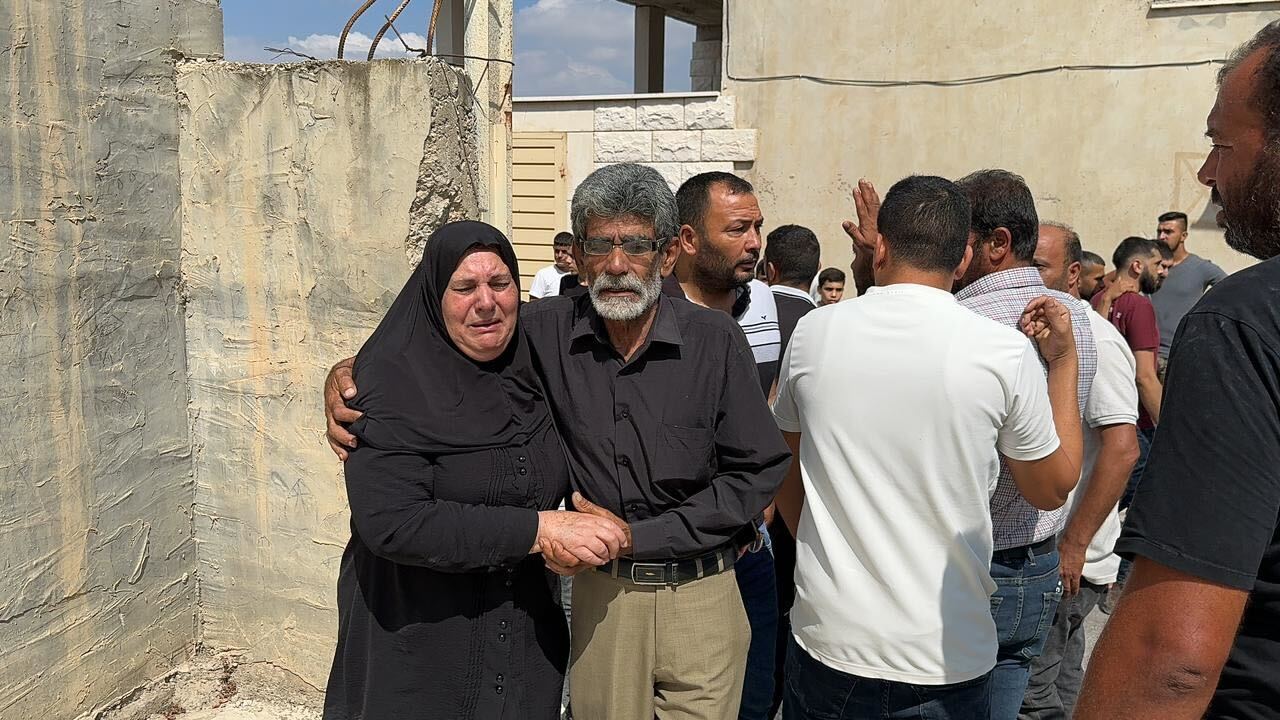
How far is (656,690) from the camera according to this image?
2.27m

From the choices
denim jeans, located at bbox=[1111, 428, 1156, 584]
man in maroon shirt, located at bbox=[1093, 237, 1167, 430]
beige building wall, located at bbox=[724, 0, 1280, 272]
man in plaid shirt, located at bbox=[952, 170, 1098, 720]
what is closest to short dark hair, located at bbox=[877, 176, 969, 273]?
man in plaid shirt, located at bbox=[952, 170, 1098, 720]

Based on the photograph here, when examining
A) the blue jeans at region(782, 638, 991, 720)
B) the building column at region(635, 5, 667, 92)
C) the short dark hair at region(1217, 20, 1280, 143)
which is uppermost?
the building column at region(635, 5, 667, 92)

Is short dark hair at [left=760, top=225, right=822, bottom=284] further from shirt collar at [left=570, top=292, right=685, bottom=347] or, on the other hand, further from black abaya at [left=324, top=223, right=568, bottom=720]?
black abaya at [left=324, top=223, right=568, bottom=720]

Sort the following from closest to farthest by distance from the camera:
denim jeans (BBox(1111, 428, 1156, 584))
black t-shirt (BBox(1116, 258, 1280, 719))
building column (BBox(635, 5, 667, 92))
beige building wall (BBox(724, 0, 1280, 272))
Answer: black t-shirt (BBox(1116, 258, 1280, 719))
denim jeans (BBox(1111, 428, 1156, 584))
beige building wall (BBox(724, 0, 1280, 272))
building column (BBox(635, 5, 667, 92))

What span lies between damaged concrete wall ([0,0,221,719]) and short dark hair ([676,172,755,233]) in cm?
182

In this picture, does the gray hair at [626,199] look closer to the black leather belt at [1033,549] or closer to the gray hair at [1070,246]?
the black leather belt at [1033,549]

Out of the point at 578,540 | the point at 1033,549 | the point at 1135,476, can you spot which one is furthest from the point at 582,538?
the point at 1135,476

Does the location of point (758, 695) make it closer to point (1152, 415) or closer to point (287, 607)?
point (287, 607)

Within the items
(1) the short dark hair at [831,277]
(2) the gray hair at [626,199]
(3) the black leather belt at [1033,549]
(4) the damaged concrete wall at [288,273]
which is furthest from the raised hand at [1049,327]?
(1) the short dark hair at [831,277]

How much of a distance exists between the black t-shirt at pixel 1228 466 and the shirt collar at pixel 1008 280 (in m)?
1.40

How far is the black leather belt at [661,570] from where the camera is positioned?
2193mm

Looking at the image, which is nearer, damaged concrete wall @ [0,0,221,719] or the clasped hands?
the clasped hands

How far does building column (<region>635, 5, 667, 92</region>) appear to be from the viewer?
1335 cm

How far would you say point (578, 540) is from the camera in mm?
2090
